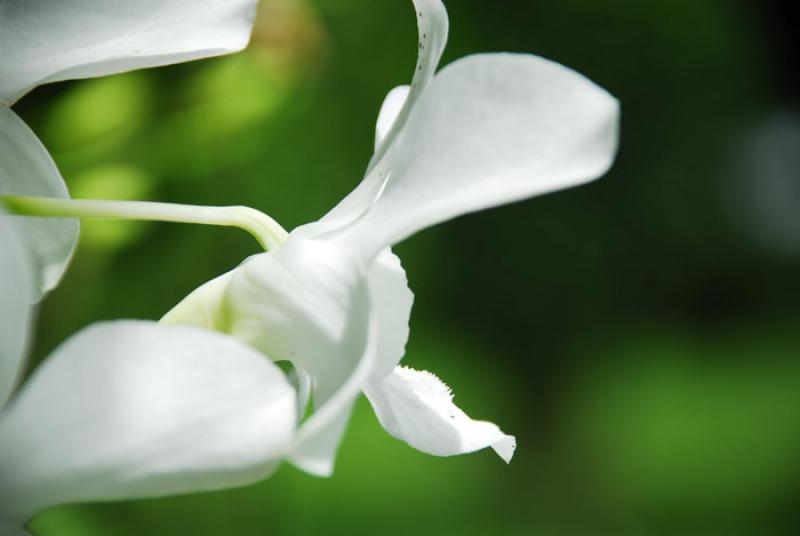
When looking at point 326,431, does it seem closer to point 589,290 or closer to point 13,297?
point 13,297

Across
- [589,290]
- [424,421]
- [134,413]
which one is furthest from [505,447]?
[589,290]

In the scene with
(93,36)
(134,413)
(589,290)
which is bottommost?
(134,413)

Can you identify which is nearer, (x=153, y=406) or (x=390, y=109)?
(x=153, y=406)

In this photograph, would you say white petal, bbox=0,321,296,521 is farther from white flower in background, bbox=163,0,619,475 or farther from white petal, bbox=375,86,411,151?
white petal, bbox=375,86,411,151

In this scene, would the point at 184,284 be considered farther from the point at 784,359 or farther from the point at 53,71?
the point at 784,359

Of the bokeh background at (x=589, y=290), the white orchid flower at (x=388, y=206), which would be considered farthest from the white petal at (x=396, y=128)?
the bokeh background at (x=589, y=290)

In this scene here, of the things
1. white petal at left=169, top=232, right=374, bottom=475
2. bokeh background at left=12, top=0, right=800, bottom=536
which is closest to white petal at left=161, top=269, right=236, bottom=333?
white petal at left=169, top=232, right=374, bottom=475
